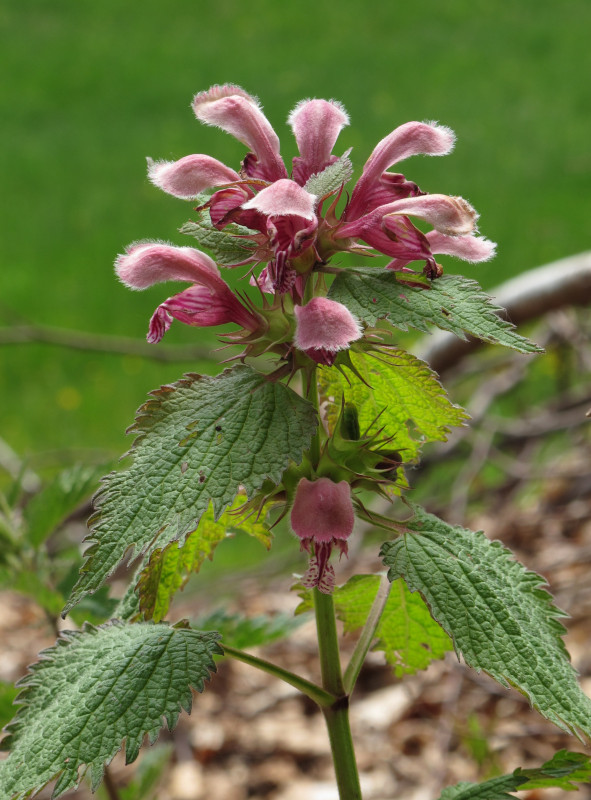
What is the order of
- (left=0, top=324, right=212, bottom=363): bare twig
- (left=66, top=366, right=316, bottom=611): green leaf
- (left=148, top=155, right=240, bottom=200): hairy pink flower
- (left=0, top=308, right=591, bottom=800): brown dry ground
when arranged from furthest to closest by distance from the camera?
1. (left=0, top=324, right=212, bottom=363): bare twig
2. (left=0, top=308, right=591, bottom=800): brown dry ground
3. (left=148, top=155, right=240, bottom=200): hairy pink flower
4. (left=66, top=366, right=316, bottom=611): green leaf

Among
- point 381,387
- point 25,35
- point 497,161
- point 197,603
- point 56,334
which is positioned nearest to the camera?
point 381,387

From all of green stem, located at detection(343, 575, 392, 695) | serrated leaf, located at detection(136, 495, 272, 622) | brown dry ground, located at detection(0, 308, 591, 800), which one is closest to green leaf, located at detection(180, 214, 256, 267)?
serrated leaf, located at detection(136, 495, 272, 622)

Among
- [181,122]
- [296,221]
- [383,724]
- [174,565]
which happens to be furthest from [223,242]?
[181,122]

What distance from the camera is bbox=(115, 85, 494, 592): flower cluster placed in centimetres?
62

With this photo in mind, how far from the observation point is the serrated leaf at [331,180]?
0.62 meters

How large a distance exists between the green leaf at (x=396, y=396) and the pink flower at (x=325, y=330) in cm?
10

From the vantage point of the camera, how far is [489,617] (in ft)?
2.10

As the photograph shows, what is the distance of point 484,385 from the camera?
103 inches

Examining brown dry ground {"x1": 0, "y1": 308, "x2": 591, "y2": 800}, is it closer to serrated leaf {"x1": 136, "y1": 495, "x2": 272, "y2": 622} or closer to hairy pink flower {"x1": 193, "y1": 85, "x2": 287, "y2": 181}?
serrated leaf {"x1": 136, "y1": 495, "x2": 272, "y2": 622}

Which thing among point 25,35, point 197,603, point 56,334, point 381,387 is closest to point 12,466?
point 56,334

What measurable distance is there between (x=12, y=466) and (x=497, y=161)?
2.97m

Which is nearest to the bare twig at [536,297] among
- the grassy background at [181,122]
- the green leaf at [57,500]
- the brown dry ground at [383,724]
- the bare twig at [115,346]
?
the brown dry ground at [383,724]

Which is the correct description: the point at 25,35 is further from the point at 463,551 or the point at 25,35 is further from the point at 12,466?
the point at 463,551

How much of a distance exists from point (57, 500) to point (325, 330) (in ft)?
1.85
